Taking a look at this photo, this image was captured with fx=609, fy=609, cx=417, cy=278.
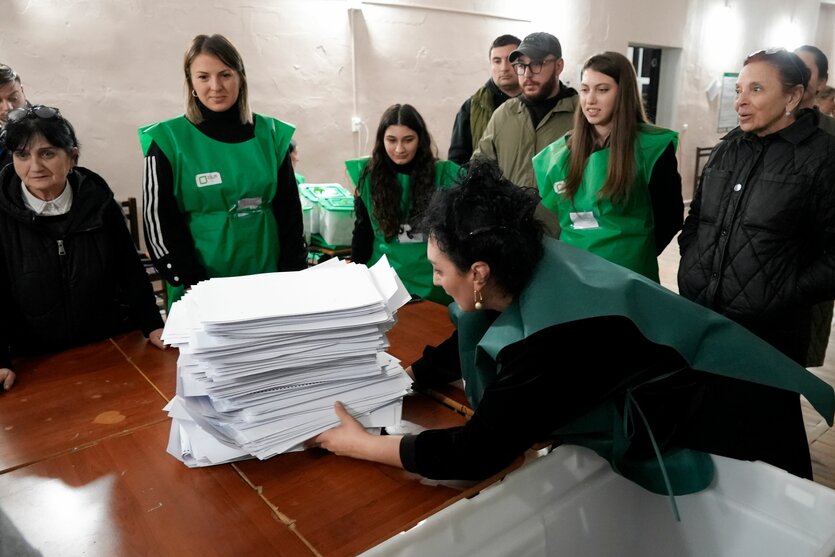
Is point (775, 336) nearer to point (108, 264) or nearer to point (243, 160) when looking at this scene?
point (243, 160)

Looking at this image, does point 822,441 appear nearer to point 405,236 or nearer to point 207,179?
point 405,236

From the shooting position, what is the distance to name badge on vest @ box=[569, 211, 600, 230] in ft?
6.47

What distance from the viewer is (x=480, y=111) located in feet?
9.59

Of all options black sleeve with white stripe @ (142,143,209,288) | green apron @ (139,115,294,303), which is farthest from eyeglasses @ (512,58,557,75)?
black sleeve with white stripe @ (142,143,209,288)

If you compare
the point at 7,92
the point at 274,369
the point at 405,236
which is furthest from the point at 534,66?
the point at 7,92

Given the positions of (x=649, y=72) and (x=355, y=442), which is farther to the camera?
(x=649, y=72)

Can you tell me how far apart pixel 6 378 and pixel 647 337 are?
4.12ft

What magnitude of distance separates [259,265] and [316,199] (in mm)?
1650

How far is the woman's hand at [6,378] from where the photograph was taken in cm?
125

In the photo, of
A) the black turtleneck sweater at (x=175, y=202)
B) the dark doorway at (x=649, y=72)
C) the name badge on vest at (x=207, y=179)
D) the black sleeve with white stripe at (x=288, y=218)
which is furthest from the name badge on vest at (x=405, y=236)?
the dark doorway at (x=649, y=72)

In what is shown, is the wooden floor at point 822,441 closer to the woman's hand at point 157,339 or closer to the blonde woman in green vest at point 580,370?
the blonde woman in green vest at point 580,370

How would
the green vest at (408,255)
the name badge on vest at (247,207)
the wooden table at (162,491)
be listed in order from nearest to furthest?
1. the wooden table at (162,491)
2. the name badge on vest at (247,207)
3. the green vest at (408,255)

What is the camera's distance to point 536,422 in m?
0.92

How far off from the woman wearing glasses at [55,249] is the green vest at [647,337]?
3.19 ft
